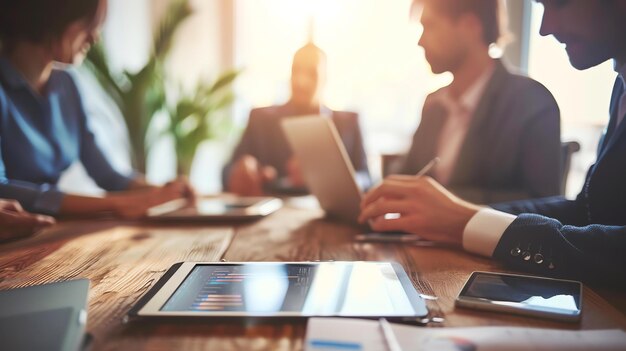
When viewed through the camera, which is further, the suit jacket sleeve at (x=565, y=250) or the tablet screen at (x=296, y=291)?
the suit jacket sleeve at (x=565, y=250)

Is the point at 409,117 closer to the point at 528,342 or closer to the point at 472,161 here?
the point at 472,161

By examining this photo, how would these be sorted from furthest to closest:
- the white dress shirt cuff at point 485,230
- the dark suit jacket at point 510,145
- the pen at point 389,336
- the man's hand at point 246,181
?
1. the man's hand at point 246,181
2. the dark suit jacket at point 510,145
3. the white dress shirt cuff at point 485,230
4. the pen at point 389,336

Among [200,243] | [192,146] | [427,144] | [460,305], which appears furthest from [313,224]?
[192,146]

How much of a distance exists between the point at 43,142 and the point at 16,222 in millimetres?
628

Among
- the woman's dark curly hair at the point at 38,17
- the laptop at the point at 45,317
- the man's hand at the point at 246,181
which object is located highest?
the woman's dark curly hair at the point at 38,17

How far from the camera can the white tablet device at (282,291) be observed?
47 cm

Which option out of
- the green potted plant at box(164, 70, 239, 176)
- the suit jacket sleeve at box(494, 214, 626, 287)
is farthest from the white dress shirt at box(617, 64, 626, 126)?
the green potted plant at box(164, 70, 239, 176)

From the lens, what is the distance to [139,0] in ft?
10.4

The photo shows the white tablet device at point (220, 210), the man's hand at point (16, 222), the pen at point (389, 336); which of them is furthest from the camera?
the white tablet device at point (220, 210)

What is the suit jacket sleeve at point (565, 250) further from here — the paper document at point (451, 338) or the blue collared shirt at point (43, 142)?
the blue collared shirt at point (43, 142)

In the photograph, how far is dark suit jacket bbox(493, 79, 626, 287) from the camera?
60 cm

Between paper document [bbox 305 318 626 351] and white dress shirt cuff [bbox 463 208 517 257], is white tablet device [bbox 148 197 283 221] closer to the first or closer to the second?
white dress shirt cuff [bbox 463 208 517 257]

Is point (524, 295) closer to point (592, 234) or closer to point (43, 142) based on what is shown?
point (592, 234)

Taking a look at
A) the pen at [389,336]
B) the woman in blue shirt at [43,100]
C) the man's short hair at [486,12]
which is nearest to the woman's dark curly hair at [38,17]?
the woman in blue shirt at [43,100]
